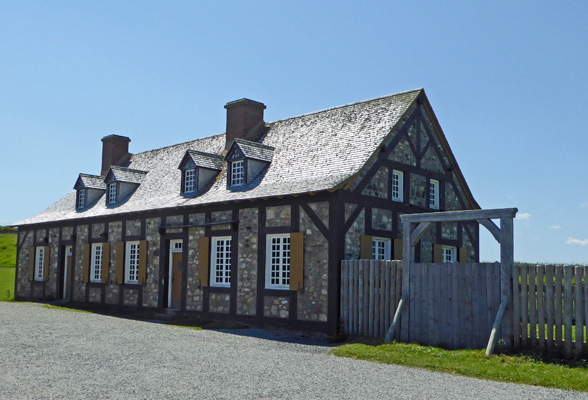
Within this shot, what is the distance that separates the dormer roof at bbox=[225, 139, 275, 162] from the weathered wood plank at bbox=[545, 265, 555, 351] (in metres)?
9.96

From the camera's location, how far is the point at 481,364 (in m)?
9.89

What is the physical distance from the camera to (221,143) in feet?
75.6

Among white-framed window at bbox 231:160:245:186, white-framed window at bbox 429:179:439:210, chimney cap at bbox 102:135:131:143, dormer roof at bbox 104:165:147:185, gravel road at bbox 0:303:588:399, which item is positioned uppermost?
chimney cap at bbox 102:135:131:143

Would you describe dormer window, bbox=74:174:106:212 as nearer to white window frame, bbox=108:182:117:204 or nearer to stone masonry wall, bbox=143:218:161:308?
white window frame, bbox=108:182:117:204

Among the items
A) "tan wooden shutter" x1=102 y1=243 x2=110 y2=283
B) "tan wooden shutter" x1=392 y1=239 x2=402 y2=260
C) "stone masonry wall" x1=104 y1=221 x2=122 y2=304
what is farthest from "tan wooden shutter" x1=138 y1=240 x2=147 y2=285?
"tan wooden shutter" x1=392 y1=239 x2=402 y2=260

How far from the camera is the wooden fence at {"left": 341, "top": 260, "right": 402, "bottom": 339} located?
43.3 feet

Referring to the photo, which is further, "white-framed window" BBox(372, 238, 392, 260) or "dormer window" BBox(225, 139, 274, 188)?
"dormer window" BBox(225, 139, 274, 188)

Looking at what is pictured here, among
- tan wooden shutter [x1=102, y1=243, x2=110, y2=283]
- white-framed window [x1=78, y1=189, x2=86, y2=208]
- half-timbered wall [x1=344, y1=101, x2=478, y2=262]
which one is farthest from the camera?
white-framed window [x1=78, y1=189, x2=86, y2=208]

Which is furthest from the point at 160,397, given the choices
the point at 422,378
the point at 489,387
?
the point at 489,387

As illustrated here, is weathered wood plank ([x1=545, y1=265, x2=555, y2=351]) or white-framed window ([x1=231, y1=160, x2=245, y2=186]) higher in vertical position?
white-framed window ([x1=231, y1=160, x2=245, y2=186])

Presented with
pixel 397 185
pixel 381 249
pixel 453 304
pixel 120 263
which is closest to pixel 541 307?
pixel 453 304

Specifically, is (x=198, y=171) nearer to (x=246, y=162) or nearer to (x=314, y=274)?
(x=246, y=162)

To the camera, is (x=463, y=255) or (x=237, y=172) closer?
(x=237, y=172)

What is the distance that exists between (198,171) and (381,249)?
703cm
